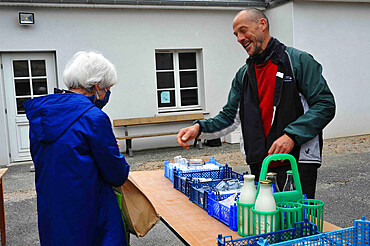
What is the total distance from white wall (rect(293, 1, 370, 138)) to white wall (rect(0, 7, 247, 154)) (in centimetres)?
192

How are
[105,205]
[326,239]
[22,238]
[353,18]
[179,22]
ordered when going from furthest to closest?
[353,18] → [179,22] → [22,238] → [105,205] → [326,239]

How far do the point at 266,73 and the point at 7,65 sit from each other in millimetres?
7948

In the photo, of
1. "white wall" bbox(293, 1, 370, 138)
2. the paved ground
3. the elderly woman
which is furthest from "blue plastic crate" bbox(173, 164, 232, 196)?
"white wall" bbox(293, 1, 370, 138)

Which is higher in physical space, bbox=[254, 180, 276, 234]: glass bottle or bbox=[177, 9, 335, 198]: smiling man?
bbox=[177, 9, 335, 198]: smiling man

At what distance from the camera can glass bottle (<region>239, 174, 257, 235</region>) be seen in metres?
1.68

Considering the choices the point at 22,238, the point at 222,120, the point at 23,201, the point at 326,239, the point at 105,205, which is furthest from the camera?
the point at 23,201

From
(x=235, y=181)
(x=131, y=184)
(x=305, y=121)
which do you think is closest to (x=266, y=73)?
(x=305, y=121)

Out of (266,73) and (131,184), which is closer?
(131,184)

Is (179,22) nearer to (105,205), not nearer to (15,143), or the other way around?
(15,143)

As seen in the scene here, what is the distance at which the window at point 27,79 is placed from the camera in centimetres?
891

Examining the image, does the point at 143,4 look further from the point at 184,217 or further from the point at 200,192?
the point at 184,217

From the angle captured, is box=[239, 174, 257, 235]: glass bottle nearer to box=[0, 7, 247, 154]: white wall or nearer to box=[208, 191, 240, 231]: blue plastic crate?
box=[208, 191, 240, 231]: blue plastic crate

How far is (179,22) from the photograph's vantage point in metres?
9.96

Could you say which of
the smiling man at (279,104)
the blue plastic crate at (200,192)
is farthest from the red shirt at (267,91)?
the blue plastic crate at (200,192)
